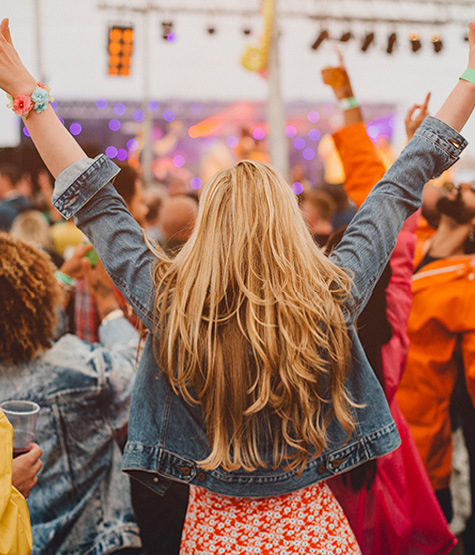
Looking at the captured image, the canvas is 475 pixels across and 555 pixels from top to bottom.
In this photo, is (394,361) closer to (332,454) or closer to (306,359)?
(332,454)

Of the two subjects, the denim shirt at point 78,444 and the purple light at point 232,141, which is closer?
the denim shirt at point 78,444

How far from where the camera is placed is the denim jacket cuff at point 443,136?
53.6 inches

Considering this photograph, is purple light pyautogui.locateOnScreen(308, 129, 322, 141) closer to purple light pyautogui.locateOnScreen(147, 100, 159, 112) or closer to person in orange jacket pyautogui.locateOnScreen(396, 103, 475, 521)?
purple light pyautogui.locateOnScreen(147, 100, 159, 112)

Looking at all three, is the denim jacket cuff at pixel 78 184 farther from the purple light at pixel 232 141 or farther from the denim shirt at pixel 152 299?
the purple light at pixel 232 141

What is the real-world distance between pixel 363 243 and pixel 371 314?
1.90 feet

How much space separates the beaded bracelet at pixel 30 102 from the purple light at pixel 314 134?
86.4 ft

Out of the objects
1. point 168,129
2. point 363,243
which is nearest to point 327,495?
point 363,243

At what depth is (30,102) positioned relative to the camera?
1.22m

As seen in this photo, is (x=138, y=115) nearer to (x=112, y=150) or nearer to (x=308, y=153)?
(x=112, y=150)

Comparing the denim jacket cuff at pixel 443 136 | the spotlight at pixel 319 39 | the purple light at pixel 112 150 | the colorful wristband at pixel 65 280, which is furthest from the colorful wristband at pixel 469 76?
the purple light at pixel 112 150

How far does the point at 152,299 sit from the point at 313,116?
88.5 ft

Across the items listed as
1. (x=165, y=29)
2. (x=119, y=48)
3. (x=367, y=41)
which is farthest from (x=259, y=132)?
(x=165, y=29)

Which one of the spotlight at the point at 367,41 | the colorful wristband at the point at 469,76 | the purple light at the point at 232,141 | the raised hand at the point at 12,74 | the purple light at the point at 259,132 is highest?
the spotlight at the point at 367,41

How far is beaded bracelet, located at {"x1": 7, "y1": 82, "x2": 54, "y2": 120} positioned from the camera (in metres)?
1.21
